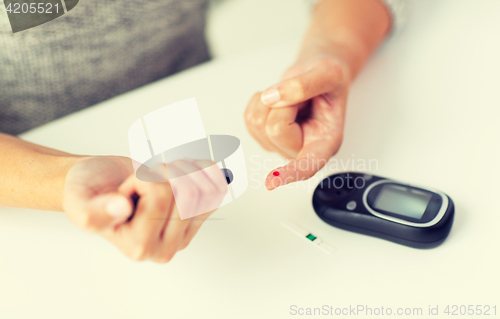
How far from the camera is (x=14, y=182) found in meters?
0.27

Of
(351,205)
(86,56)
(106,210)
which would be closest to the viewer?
(106,210)

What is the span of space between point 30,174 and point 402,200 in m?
0.26

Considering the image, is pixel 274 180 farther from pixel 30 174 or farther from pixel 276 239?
pixel 30 174

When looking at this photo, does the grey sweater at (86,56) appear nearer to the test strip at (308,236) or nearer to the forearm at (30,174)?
the forearm at (30,174)

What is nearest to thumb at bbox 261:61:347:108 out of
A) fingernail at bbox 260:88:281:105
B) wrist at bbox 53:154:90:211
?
fingernail at bbox 260:88:281:105

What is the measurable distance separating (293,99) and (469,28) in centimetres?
30

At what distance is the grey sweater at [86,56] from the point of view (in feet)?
1.17

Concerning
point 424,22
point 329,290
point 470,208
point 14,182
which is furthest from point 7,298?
point 424,22

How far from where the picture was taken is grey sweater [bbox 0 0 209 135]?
357 mm

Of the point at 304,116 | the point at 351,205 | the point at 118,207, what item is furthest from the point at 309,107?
the point at 118,207

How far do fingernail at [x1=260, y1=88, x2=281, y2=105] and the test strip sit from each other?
0.09m

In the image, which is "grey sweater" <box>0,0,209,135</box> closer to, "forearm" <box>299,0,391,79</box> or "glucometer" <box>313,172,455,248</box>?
"forearm" <box>299,0,391,79</box>

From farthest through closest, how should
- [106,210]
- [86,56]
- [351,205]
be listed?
[86,56] → [351,205] → [106,210]

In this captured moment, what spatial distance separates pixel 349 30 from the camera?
420 millimetres
